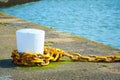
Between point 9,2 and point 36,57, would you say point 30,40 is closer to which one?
point 36,57

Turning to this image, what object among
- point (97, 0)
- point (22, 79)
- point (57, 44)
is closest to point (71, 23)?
point (57, 44)

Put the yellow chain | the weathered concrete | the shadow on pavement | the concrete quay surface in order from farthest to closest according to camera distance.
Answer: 1. the weathered concrete
2. the shadow on pavement
3. the yellow chain
4. the concrete quay surface

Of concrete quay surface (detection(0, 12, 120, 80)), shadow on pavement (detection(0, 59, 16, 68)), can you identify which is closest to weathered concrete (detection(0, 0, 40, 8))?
concrete quay surface (detection(0, 12, 120, 80))

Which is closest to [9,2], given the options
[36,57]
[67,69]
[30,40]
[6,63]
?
[6,63]

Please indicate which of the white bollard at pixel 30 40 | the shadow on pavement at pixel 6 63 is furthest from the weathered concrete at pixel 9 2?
the white bollard at pixel 30 40

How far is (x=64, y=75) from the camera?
22.6 ft

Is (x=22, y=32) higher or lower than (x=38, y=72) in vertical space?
higher

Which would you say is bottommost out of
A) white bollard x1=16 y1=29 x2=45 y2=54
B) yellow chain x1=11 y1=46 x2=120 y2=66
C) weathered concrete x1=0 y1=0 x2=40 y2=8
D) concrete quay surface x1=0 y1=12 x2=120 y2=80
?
concrete quay surface x1=0 y1=12 x2=120 y2=80

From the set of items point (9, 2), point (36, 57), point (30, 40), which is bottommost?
point (36, 57)

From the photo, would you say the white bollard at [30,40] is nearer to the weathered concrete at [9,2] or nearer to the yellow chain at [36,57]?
the yellow chain at [36,57]

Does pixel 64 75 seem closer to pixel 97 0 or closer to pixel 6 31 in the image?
pixel 6 31

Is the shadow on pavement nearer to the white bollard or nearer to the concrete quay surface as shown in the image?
the concrete quay surface

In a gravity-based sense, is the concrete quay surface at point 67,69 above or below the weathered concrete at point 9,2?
below

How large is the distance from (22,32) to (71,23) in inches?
562
